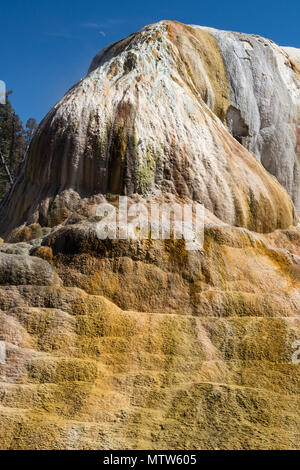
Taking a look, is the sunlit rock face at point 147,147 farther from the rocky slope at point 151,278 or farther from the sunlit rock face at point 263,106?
the sunlit rock face at point 263,106

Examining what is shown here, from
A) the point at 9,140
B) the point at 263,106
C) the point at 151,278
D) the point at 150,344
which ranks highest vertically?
the point at 9,140

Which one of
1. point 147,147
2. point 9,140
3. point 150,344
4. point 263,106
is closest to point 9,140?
point 9,140

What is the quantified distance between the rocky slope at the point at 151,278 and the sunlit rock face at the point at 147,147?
0.10 ft

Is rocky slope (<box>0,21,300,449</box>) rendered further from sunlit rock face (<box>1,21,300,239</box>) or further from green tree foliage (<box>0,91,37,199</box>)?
green tree foliage (<box>0,91,37,199</box>)

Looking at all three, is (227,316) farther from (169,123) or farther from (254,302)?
(169,123)

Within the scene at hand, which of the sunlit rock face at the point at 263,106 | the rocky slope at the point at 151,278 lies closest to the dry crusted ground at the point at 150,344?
the rocky slope at the point at 151,278

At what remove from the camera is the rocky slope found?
5016mm

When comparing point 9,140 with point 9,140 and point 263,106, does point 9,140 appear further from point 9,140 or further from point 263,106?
point 263,106

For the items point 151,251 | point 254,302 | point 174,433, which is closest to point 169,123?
point 151,251

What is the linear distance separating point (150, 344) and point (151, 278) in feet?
3.93

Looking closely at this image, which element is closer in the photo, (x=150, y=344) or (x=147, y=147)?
(x=150, y=344)

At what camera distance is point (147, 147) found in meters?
8.58

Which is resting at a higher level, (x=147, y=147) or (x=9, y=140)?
(x=9, y=140)

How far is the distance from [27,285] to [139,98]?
399 cm
